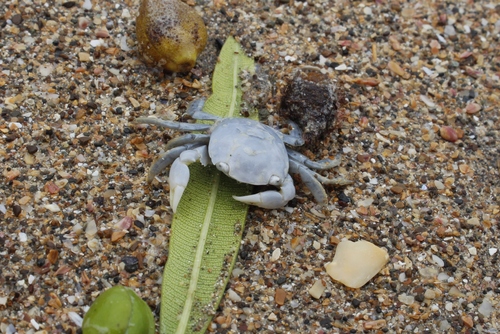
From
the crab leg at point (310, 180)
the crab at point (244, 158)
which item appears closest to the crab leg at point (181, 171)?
the crab at point (244, 158)

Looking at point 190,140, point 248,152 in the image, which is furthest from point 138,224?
point 248,152

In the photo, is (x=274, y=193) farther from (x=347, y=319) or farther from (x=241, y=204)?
(x=347, y=319)

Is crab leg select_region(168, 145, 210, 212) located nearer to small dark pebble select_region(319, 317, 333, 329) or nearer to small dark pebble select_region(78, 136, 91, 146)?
small dark pebble select_region(78, 136, 91, 146)

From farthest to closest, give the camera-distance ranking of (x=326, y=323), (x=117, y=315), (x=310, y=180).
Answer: (x=310, y=180), (x=326, y=323), (x=117, y=315)

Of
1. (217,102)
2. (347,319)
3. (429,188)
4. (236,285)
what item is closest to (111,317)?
(236,285)

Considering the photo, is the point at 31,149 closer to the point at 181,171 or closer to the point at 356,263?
the point at 181,171

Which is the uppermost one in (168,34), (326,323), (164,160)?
(168,34)

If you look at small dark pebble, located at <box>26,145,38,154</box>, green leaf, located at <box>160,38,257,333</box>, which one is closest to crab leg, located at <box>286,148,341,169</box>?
green leaf, located at <box>160,38,257,333</box>
